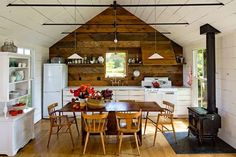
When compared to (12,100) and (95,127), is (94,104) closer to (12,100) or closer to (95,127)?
(95,127)

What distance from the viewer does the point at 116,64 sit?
8.88 metres

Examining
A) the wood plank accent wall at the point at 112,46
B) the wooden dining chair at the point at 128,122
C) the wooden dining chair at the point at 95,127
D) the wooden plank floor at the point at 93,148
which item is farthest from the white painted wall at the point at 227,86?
the wood plank accent wall at the point at 112,46

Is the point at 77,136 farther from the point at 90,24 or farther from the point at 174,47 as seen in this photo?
the point at 174,47

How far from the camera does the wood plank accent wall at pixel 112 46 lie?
28.4 feet

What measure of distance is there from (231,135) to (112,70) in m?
4.78

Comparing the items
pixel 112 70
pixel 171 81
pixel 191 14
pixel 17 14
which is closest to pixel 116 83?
pixel 112 70

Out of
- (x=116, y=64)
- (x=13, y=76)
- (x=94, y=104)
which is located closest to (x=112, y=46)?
(x=116, y=64)

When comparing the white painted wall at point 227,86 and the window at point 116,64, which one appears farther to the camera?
the window at point 116,64

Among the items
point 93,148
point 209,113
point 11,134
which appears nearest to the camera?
point 11,134

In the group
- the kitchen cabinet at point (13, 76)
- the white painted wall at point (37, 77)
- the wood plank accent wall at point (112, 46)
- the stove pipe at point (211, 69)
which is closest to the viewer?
the kitchen cabinet at point (13, 76)

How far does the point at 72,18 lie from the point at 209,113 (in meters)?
4.44

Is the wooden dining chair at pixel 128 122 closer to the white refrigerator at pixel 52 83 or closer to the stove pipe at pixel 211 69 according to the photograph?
the stove pipe at pixel 211 69

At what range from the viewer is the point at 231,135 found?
5.15m

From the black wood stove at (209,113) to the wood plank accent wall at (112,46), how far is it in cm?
312
